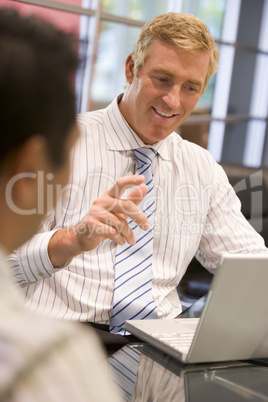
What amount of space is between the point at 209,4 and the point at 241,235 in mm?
4507

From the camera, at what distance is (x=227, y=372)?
1.06 meters

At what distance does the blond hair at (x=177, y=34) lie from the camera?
1673 mm

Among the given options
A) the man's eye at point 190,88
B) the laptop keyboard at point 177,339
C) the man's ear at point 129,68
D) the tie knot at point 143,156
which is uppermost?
the man's ear at point 129,68

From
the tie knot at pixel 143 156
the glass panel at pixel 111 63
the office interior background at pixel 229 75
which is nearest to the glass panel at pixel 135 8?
the office interior background at pixel 229 75

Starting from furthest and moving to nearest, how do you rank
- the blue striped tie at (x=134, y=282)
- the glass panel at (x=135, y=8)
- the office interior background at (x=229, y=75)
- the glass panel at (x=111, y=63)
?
1. the office interior background at (x=229, y=75)
2. the glass panel at (x=135, y=8)
3. the glass panel at (x=111, y=63)
4. the blue striped tie at (x=134, y=282)

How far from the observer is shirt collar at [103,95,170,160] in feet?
5.57

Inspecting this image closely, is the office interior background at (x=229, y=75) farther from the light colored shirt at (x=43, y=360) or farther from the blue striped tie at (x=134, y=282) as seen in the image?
the light colored shirt at (x=43, y=360)

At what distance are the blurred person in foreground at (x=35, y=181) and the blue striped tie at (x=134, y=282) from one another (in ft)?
2.92

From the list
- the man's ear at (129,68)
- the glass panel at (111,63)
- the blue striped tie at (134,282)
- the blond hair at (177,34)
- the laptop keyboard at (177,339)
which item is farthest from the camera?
the glass panel at (111,63)

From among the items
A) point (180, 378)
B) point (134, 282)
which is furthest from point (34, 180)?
point (134, 282)

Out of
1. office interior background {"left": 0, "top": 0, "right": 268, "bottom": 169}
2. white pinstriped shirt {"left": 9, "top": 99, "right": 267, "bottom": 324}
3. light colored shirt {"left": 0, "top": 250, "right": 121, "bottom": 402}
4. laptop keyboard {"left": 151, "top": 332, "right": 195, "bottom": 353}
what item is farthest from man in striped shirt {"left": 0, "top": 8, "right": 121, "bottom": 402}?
office interior background {"left": 0, "top": 0, "right": 268, "bottom": 169}

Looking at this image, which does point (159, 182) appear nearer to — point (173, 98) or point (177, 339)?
point (173, 98)

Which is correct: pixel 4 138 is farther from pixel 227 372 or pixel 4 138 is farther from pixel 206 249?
pixel 206 249

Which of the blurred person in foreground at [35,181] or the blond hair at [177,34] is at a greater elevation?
the blond hair at [177,34]
